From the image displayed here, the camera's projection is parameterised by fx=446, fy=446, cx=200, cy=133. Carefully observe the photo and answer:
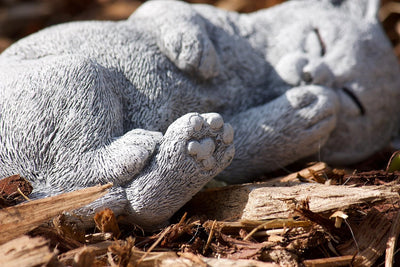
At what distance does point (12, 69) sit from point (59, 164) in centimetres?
35

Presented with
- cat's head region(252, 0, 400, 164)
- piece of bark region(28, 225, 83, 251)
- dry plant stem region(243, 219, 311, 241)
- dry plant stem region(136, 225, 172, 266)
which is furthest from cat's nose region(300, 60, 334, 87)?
piece of bark region(28, 225, 83, 251)

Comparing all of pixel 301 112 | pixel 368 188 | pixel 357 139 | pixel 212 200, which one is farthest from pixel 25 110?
pixel 357 139

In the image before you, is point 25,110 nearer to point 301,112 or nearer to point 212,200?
point 212,200

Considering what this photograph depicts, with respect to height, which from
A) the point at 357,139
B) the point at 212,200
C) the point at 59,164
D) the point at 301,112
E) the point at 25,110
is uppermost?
the point at 25,110

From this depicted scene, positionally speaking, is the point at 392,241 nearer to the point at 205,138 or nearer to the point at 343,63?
the point at 205,138

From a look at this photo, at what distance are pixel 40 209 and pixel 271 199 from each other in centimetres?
63

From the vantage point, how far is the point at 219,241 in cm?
122

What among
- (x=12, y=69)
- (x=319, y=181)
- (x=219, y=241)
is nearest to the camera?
(x=219, y=241)

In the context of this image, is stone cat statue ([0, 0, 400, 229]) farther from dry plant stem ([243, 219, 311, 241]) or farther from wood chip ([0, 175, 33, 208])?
dry plant stem ([243, 219, 311, 241])

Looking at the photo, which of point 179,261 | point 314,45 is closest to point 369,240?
point 179,261

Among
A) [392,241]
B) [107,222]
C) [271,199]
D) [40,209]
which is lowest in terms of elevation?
[392,241]

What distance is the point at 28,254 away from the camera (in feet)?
3.31

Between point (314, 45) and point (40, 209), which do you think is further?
point (314, 45)

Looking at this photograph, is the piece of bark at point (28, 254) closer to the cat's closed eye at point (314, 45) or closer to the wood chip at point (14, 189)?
the wood chip at point (14, 189)
